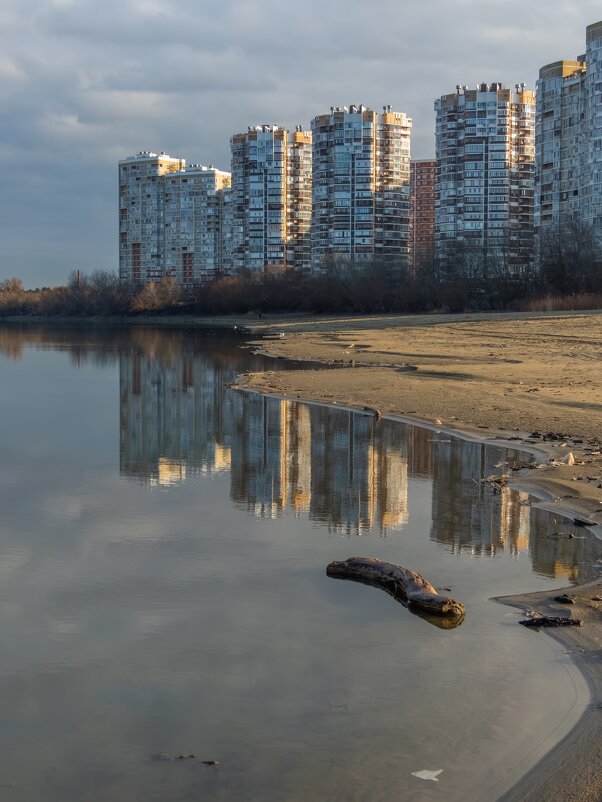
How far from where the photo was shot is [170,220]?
129 metres

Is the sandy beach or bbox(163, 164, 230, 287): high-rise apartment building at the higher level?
bbox(163, 164, 230, 287): high-rise apartment building

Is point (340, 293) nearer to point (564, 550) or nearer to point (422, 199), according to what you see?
point (422, 199)

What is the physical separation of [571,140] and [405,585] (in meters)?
74.1

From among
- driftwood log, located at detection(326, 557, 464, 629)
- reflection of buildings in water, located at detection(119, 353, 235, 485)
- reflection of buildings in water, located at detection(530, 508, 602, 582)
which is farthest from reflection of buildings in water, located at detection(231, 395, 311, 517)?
reflection of buildings in water, located at detection(530, 508, 602, 582)

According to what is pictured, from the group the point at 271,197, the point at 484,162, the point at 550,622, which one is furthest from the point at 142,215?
the point at 550,622

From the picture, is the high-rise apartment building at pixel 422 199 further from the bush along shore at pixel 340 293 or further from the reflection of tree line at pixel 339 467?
the reflection of tree line at pixel 339 467

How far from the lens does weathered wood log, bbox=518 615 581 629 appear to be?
625 centimetres

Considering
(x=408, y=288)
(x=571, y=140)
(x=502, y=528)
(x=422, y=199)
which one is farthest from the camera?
(x=422, y=199)

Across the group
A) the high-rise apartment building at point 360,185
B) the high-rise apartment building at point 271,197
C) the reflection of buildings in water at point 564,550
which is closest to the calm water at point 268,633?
the reflection of buildings in water at point 564,550

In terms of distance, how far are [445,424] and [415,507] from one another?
542cm

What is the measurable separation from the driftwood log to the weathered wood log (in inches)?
17.4

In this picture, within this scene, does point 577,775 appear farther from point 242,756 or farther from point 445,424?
point 445,424

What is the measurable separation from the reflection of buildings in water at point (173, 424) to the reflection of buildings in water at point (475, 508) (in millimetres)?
2897

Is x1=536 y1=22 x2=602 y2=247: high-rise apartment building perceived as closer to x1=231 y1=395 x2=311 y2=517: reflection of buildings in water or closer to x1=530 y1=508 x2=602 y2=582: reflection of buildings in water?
x1=231 y1=395 x2=311 y2=517: reflection of buildings in water
